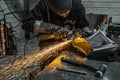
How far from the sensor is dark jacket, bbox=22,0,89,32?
311cm

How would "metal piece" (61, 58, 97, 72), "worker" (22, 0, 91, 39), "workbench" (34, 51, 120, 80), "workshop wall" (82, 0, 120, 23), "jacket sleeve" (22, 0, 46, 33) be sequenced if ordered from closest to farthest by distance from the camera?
"workbench" (34, 51, 120, 80) < "metal piece" (61, 58, 97, 72) < "worker" (22, 0, 91, 39) < "jacket sleeve" (22, 0, 46, 33) < "workshop wall" (82, 0, 120, 23)

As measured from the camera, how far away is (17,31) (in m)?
7.30

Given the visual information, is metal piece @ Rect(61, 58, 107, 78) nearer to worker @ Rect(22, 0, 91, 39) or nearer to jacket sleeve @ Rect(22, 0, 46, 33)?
worker @ Rect(22, 0, 91, 39)

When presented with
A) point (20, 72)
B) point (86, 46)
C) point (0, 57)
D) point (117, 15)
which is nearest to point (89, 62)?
point (86, 46)

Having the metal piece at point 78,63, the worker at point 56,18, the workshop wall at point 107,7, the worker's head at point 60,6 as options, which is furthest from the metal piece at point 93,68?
the workshop wall at point 107,7

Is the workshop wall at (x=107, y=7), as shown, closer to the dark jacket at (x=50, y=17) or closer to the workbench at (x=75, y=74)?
the dark jacket at (x=50, y=17)

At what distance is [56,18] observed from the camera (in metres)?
3.27

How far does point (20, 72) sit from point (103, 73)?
114 inches

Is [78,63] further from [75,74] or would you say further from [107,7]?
[107,7]

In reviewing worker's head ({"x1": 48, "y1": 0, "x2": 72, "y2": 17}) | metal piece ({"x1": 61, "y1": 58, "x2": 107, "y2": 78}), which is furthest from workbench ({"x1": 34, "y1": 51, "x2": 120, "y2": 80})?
worker's head ({"x1": 48, "y1": 0, "x2": 72, "y2": 17})

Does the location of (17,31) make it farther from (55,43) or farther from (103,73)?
(103,73)

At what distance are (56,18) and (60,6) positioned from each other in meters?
0.40

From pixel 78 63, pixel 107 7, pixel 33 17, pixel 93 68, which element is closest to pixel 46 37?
pixel 33 17

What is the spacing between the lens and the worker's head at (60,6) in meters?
2.88
